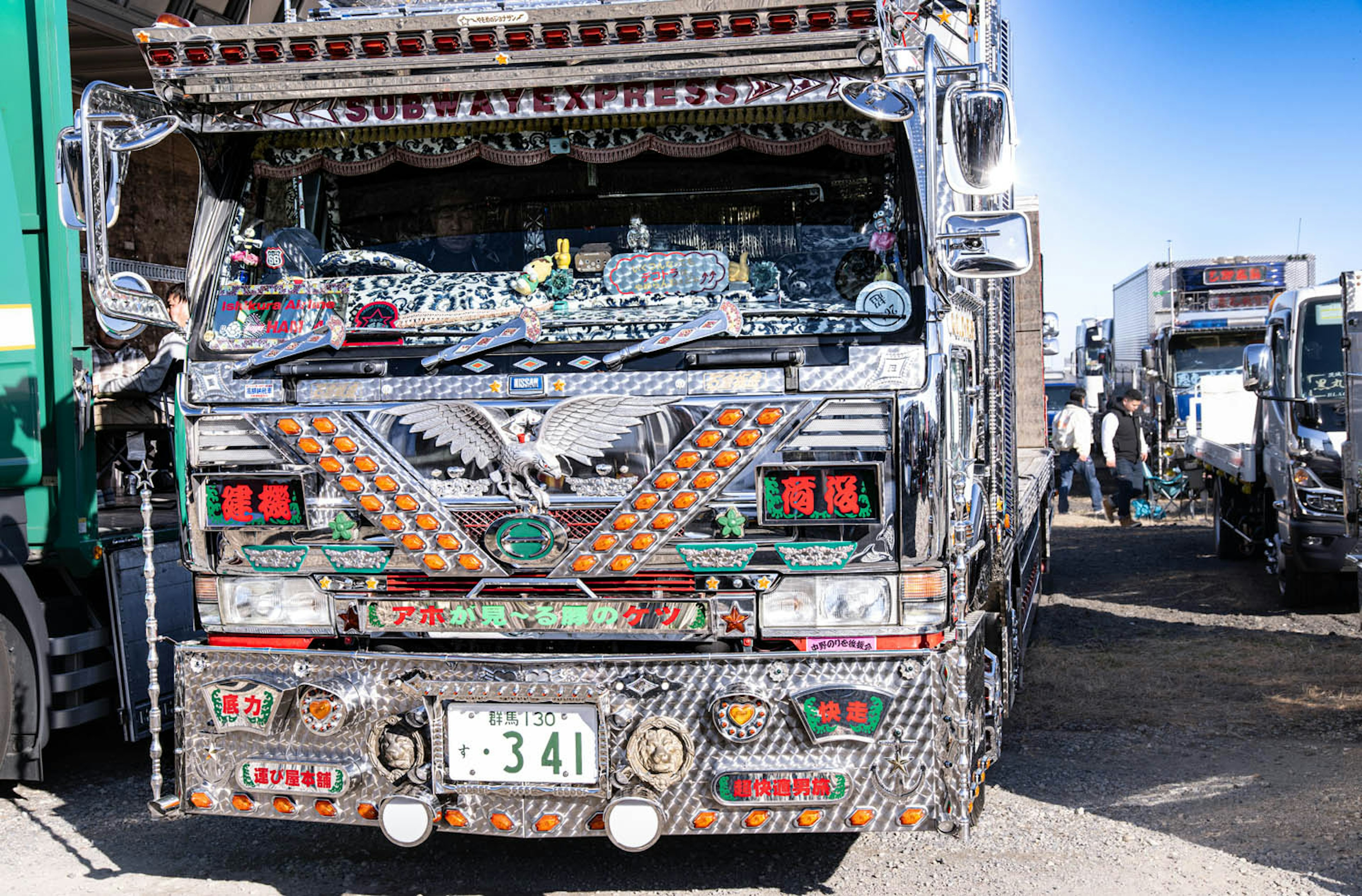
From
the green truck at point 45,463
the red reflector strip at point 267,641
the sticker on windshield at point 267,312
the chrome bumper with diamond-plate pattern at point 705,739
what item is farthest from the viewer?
the green truck at point 45,463

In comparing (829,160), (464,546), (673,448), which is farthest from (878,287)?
(464,546)

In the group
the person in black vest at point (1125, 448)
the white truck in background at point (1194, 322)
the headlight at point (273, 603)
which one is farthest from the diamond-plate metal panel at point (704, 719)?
the white truck in background at point (1194, 322)

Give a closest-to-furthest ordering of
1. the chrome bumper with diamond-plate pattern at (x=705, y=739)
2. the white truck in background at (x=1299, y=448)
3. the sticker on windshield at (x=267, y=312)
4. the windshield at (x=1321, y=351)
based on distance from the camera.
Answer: the chrome bumper with diamond-plate pattern at (x=705, y=739), the sticker on windshield at (x=267, y=312), the white truck in background at (x=1299, y=448), the windshield at (x=1321, y=351)

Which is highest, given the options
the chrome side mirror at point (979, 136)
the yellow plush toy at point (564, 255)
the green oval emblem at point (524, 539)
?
the chrome side mirror at point (979, 136)

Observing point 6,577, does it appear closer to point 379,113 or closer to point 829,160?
point 379,113

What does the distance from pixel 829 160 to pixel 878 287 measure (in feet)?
1.66

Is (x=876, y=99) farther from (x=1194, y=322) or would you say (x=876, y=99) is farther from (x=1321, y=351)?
(x=1194, y=322)

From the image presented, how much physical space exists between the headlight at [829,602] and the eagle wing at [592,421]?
68 centimetres

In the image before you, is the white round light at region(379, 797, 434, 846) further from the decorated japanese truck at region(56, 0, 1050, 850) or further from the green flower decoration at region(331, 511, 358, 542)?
the green flower decoration at region(331, 511, 358, 542)

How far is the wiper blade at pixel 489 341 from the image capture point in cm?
428

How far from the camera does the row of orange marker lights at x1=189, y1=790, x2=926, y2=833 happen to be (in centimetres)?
409

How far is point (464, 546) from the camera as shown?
4.25 m

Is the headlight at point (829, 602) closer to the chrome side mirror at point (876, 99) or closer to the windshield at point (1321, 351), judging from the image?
the chrome side mirror at point (876, 99)

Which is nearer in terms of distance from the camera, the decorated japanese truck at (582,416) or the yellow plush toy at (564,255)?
the decorated japanese truck at (582,416)
